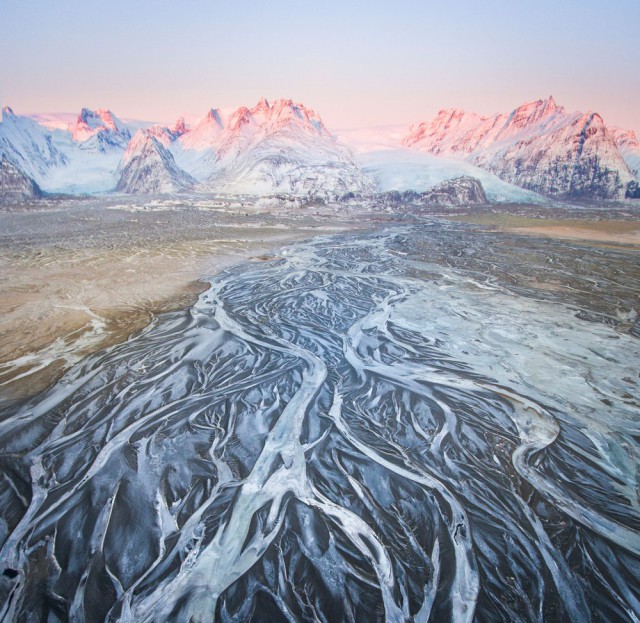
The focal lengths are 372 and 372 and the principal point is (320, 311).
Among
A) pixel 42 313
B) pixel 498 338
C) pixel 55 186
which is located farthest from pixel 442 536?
pixel 55 186

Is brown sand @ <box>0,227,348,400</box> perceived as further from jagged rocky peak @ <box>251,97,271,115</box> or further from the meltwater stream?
jagged rocky peak @ <box>251,97,271,115</box>

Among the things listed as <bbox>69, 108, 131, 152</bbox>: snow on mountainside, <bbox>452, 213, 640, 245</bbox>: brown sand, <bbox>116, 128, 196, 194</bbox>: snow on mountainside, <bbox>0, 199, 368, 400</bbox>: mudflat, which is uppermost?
<bbox>69, 108, 131, 152</bbox>: snow on mountainside

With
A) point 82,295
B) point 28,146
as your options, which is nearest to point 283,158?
point 28,146

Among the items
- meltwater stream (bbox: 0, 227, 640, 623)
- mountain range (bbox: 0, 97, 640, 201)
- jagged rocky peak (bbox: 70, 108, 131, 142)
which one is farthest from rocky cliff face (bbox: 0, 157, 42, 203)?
meltwater stream (bbox: 0, 227, 640, 623)

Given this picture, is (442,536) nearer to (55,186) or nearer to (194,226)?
(194,226)

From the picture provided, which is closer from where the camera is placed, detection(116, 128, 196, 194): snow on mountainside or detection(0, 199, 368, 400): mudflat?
detection(0, 199, 368, 400): mudflat

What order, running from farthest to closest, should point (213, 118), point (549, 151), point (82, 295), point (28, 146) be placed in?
point (213, 118)
point (549, 151)
point (28, 146)
point (82, 295)

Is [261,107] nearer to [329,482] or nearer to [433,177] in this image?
[433,177]
